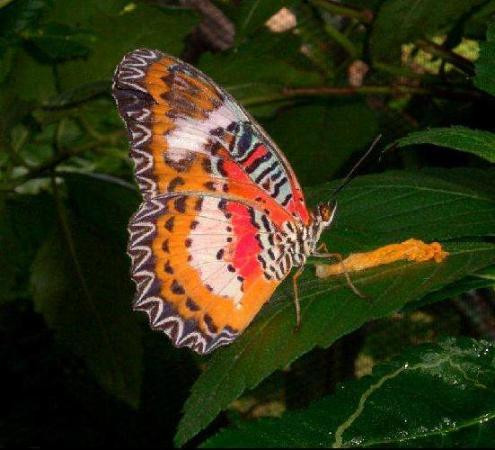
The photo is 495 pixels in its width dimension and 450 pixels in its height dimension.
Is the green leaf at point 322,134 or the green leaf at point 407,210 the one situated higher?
the green leaf at point 407,210

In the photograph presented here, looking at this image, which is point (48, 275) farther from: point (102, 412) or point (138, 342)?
point (102, 412)

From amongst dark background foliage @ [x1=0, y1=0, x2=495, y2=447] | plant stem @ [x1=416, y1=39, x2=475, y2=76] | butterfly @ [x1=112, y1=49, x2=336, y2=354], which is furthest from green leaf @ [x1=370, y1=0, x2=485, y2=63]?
butterfly @ [x1=112, y1=49, x2=336, y2=354]

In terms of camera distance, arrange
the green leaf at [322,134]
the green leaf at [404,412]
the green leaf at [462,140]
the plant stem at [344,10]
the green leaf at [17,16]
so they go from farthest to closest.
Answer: the green leaf at [322,134] < the plant stem at [344,10] < the green leaf at [17,16] < the green leaf at [462,140] < the green leaf at [404,412]

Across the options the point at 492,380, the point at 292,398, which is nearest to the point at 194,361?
the point at 292,398

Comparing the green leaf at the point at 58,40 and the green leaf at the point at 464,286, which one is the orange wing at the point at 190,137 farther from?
the green leaf at the point at 58,40

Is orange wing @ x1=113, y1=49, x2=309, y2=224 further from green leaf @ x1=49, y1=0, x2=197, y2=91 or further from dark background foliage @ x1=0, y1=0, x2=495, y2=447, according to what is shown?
green leaf @ x1=49, y1=0, x2=197, y2=91

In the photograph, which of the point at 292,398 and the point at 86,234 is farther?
the point at 292,398

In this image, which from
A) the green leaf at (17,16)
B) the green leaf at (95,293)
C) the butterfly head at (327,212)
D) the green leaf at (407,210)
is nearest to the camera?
the green leaf at (407,210)

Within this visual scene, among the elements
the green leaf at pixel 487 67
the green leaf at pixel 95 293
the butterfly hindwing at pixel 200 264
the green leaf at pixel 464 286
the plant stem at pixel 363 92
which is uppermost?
the green leaf at pixel 487 67

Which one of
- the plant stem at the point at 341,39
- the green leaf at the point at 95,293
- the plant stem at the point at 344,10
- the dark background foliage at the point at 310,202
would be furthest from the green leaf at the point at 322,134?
the green leaf at the point at 95,293
